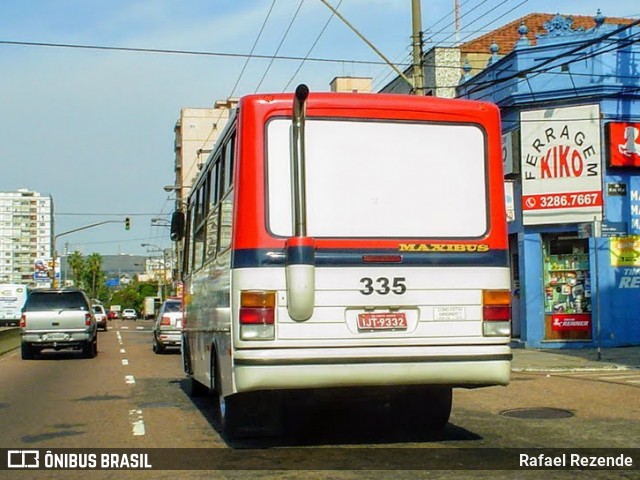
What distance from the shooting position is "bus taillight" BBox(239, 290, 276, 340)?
26.1 feet

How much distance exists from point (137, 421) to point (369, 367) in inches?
159

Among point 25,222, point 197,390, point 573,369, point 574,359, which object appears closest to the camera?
point 197,390

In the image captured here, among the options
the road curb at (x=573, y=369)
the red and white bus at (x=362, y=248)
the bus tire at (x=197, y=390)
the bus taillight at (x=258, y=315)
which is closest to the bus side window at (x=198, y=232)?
the bus tire at (x=197, y=390)

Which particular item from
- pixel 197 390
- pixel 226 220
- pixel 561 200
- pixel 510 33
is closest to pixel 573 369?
pixel 561 200

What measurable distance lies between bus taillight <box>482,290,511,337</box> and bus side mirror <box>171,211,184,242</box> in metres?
6.82

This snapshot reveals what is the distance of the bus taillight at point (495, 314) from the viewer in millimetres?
8430

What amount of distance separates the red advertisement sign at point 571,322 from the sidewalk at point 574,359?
65cm

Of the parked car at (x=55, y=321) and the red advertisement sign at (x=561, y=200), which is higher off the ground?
the red advertisement sign at (x=561, y=200)

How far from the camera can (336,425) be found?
10234 millimetres

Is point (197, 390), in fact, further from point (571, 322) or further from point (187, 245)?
point (571, 322)

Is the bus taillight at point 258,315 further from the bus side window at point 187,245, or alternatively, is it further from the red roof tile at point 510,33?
the red roof tile at point 510,33

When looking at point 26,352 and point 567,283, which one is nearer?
point 567,283

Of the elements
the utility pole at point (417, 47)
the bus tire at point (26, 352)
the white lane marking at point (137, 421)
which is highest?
the utility pole at point (417, 47)

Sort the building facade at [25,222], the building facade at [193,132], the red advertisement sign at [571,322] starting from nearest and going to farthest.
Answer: the red advertisement sign at [571,322] < the building facade at [193,132] < the building facade at [25,222]
